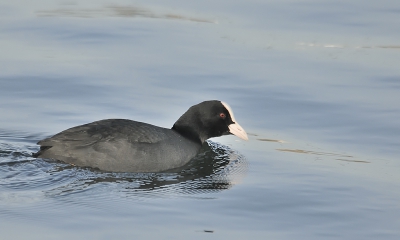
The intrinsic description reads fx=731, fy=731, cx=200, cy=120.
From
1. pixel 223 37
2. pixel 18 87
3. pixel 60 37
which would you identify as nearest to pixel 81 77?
pixel 18 87

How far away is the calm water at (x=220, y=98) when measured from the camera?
630cm

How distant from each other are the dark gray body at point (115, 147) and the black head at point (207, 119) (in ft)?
2.54

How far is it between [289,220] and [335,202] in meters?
0.74

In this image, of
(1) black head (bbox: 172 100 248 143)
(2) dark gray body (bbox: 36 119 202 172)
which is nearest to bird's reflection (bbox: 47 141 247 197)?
(2) dark gray body (bbox: 36 119 202 172)

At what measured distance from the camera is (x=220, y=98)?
33.8 ft

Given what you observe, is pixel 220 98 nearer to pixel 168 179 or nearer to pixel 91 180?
pixel 168 179

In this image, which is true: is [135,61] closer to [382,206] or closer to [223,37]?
[223,37]

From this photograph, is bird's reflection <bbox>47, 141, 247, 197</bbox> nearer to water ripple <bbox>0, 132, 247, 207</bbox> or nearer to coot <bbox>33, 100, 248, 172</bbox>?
water ripple <bbox>0, 132, 247, 207</bbox>

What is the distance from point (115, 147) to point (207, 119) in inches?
61.6

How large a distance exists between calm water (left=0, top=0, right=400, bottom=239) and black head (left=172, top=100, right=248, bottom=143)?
306mm

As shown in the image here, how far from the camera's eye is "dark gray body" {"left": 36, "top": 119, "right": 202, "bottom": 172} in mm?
7605

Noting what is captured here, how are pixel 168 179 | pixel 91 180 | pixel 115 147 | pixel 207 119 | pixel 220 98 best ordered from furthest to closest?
pixel 220 98, pixel 207 119, pixel 115 147, pixel 168 179, pixel 91 180

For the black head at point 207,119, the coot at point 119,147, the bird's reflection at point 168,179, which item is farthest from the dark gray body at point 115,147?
the black head at point 207,119

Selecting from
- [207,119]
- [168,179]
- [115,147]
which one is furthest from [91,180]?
[207,119]
